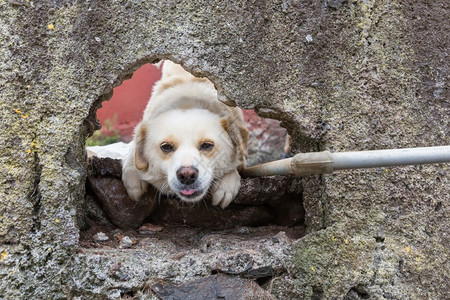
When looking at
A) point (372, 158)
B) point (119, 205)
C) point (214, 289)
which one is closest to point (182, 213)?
point (119, 205)

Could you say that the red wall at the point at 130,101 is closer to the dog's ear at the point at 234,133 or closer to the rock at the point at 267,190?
the dog's ear at the point at 234,133

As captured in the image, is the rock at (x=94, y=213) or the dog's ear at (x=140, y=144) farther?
the dog's ear at (x=140, y=144)

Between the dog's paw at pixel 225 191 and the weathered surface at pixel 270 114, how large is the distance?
52cm

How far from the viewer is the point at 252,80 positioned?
2.78 metres

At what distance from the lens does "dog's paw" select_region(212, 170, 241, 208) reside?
340 cm

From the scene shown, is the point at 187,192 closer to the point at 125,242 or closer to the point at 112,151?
the point at 125,242

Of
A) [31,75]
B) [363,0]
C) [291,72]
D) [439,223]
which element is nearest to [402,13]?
[363,0]

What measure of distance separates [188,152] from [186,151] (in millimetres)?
18

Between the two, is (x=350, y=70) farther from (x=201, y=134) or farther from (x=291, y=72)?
(x=201, y=134)

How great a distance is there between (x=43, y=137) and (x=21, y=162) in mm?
153

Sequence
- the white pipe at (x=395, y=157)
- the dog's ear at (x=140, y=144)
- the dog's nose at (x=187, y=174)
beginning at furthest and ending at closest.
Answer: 1. the dog's ear at (x=140, y=144)
2. the dog's nose at (x=187, y=174)
3. the white pipe at (x=395, y=157)

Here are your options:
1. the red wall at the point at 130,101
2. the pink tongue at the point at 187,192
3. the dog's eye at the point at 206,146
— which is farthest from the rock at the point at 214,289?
the red wall at the point at 130,101

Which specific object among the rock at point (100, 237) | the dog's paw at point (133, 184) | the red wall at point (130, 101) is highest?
the dog's paw at point (133, 184)

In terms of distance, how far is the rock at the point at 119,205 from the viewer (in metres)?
3.32
